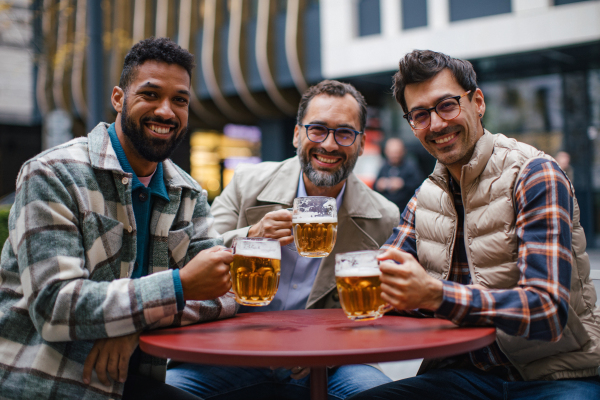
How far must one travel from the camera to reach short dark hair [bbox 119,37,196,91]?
1.98 m

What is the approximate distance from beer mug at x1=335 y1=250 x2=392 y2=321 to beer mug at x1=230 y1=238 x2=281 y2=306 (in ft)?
0.83

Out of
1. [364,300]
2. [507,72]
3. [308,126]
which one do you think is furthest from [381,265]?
[507,72]

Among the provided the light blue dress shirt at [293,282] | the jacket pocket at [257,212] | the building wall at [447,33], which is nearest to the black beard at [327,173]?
the jacket pocket at [257,212]

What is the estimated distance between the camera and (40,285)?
5.10ft

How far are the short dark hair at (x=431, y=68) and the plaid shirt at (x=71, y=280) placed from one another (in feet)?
3.77

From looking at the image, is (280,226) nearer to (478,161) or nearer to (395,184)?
(478,161)

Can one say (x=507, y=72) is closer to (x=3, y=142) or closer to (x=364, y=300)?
(x=364, y=300)

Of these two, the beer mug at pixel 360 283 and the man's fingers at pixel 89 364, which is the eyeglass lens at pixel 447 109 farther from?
the man's fingers at pixel 89 364

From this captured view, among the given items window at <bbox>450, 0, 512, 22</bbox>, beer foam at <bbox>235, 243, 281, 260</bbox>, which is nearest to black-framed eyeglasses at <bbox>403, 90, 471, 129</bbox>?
beer foam at <bbox>235, 243, 281, 260</bbox>

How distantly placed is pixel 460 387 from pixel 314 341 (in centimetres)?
78

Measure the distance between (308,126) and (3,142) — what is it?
17533 millimetres

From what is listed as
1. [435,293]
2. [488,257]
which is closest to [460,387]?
[488,257]

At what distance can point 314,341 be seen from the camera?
1435mm

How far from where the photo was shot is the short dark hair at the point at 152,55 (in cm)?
198
